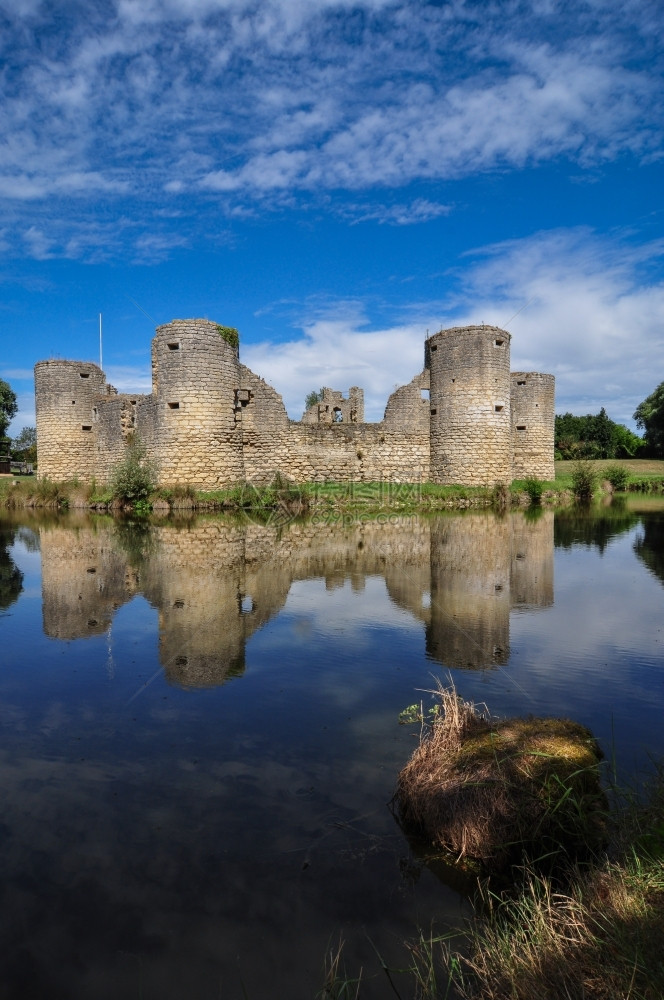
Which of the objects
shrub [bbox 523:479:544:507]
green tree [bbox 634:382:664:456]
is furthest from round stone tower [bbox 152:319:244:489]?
green tree [bbox 634:382:664:456]

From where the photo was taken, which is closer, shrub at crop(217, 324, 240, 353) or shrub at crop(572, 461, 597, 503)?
shrub at crop(217, 324, 240, 353)

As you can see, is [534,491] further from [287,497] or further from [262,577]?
[262,577]

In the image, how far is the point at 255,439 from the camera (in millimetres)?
27406

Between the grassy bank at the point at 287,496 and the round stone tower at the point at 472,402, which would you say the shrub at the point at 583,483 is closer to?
the grassy bank at the point at 287,496

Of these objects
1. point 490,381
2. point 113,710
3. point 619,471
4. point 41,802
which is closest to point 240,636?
point 113,710

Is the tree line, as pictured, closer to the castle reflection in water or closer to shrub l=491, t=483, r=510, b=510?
shrub l=491, t=483, r=510, b=510

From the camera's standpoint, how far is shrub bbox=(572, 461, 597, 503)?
31.2 metres

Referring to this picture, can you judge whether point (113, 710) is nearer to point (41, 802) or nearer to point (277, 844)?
point (41, 802)

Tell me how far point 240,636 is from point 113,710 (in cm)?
220

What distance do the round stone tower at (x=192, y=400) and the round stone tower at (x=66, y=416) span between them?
7.76 metres

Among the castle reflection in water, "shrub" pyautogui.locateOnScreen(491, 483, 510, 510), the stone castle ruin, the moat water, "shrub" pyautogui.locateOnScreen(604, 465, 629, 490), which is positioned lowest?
the moat water

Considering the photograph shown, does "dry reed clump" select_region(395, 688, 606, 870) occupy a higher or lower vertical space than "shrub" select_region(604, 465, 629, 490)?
lower

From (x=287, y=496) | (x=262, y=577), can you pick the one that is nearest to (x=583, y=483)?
(x=287, y=496)

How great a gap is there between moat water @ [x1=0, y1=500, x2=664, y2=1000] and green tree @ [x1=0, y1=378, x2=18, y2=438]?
5138cm
